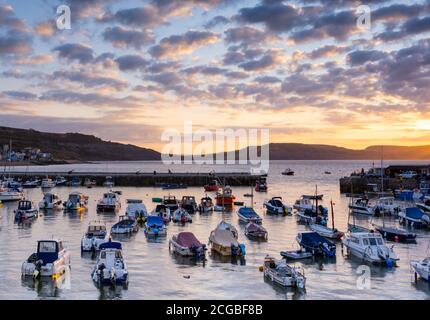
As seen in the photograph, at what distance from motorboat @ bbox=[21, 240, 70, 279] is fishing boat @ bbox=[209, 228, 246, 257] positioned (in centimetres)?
985

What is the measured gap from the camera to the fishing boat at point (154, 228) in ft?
129

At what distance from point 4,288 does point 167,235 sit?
59.9 ft

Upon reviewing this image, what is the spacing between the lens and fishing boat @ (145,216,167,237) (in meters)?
39.2

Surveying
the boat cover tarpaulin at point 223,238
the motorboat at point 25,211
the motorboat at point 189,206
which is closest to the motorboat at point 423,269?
the boat cover tarpaulin at point 223,238

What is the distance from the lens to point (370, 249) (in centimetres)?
2950

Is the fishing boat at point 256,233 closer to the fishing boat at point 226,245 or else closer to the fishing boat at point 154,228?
the fishing boat at point 154,228

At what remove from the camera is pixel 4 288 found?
22.6 metres

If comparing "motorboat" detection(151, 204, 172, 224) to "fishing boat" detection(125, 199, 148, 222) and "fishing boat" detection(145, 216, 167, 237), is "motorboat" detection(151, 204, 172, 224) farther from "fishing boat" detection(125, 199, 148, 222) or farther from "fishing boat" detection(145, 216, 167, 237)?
"fishing boat" detection(145, 216, 167, 237)

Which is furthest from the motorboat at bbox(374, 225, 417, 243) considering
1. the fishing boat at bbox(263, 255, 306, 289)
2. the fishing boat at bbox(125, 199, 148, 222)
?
the fishing boat at bbox(125, 199, 148, 222)

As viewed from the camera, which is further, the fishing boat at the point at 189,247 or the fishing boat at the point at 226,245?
→ the fishing boat at the point at 226,245

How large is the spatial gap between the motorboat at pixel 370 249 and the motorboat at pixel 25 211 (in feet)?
108

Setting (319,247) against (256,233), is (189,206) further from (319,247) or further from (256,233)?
(319,247)

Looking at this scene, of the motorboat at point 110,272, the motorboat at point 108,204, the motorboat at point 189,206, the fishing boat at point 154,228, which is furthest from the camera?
the motorboat at point 108,204
